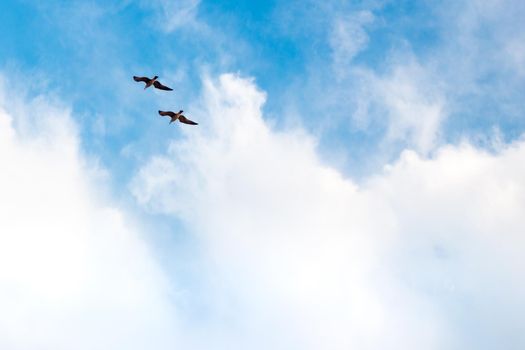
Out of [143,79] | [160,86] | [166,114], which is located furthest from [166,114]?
[143,79]

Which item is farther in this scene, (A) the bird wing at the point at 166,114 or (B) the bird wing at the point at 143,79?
(A) the bird wing at the point at 166,114

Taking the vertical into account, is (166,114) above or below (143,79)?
below

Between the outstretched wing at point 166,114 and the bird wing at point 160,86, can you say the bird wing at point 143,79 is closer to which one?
the bird wing at point 160,86

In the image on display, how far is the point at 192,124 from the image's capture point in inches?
3681

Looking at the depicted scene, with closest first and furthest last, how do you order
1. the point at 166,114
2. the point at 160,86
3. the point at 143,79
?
1. the point at 143,79
2. the point at 160,86
3. the point at 166,114

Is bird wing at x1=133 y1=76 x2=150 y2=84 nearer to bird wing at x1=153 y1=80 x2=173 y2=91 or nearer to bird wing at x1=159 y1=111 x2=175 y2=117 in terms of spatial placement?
bird wing at x1=153 y1=80 x2=173 y2=91

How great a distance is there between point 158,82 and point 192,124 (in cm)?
1013

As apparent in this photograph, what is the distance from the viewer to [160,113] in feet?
306

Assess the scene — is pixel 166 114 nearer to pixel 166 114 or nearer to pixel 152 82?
pixel 166 114

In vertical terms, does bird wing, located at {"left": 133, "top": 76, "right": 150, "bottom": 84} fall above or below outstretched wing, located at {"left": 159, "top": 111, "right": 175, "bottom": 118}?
above

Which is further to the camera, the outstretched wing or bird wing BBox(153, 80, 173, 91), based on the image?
the outstretched wing

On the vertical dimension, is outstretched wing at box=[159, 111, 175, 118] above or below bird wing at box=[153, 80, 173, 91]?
below

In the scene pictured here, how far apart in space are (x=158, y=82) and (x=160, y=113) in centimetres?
642

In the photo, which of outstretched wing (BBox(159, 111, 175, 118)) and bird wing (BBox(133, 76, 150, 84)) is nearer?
bird wing (BBox(133, 76, 150, 84))
